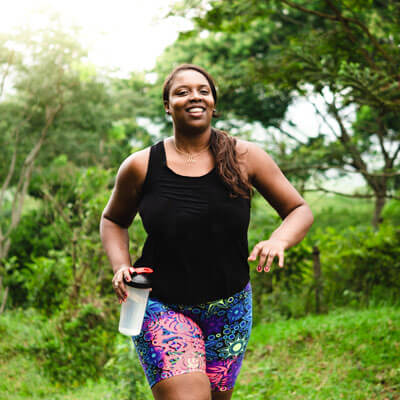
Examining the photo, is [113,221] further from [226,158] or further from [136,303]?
[226,158]

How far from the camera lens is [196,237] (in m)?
2.29

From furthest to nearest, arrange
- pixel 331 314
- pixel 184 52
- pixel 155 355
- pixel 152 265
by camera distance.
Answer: pixel 184 52
pixel 331 314
pixel 152 265
pixel 155 355

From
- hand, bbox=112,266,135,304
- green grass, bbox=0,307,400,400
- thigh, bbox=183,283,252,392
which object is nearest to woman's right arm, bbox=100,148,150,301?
hand, bbox=112,266,135,304

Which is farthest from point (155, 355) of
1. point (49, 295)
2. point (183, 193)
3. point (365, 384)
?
point (49, 295)

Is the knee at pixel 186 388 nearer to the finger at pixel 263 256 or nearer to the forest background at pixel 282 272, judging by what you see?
the finger at pixel 263 256

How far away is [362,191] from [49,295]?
7.43m

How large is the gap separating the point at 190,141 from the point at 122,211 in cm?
48

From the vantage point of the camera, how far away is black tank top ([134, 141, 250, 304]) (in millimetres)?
2287

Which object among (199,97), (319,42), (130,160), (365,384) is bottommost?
(365,384)

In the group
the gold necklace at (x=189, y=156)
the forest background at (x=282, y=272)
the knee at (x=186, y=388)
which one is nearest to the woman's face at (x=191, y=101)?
the gold necklace at (x=189, y=156)

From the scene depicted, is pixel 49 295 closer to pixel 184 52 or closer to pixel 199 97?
pixel 199 97

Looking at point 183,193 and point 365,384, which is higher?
point 183,193

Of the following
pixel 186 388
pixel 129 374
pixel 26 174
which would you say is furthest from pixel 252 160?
pixel 26 174

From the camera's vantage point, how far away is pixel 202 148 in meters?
2.52
